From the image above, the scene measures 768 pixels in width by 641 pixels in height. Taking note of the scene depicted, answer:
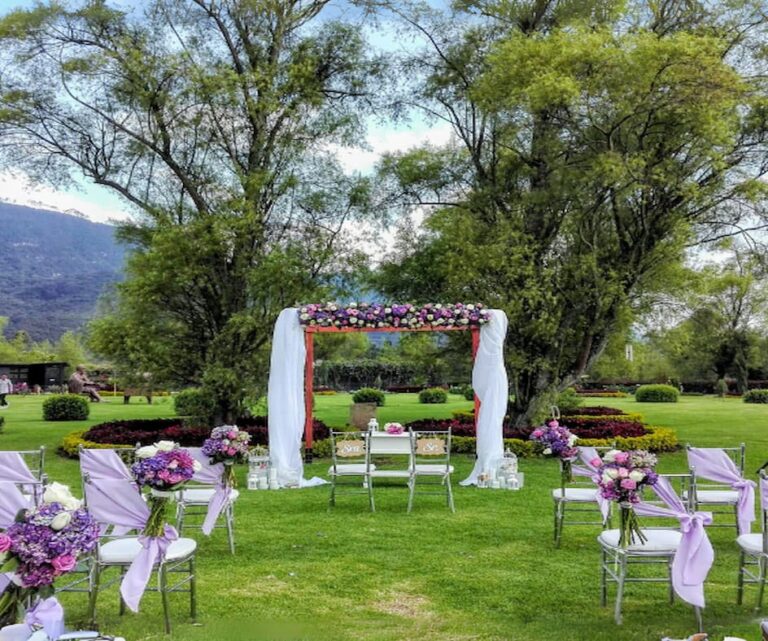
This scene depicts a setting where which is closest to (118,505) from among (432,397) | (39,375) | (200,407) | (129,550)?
(129,550)

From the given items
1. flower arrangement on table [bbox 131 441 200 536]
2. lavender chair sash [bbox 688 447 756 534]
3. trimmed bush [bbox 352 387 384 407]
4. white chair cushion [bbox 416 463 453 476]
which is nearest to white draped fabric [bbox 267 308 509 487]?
white chair cushion [bbox 416 463 453 476]

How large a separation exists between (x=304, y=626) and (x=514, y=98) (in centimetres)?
1060

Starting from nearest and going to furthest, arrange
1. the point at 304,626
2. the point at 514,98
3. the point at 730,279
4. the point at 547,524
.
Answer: the point at 304,626 → the point at 547,524 → the point at 514,98 → the point at 730,279

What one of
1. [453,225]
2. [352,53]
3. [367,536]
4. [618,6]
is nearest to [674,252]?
[453,225]

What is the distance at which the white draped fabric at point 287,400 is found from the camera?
984 centimetres

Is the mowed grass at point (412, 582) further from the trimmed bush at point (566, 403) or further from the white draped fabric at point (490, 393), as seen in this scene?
the trimmed bush at point (566, 403)

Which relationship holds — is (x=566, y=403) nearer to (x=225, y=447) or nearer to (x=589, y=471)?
(x=589, y=471)

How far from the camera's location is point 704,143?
41.6ft

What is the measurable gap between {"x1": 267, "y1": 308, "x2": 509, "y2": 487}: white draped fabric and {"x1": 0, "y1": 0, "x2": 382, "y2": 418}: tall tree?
357cm

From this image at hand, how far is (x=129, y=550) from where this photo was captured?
4.39 metres

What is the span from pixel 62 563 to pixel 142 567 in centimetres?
155

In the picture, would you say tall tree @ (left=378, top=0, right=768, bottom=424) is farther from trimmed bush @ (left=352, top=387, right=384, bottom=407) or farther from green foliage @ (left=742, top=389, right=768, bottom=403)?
green foliage @ (left=742, top=389, right=768, bottom=403)

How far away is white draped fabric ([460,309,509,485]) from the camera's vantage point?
9938 millimetres

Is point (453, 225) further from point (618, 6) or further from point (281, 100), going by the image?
point (618, 6)
